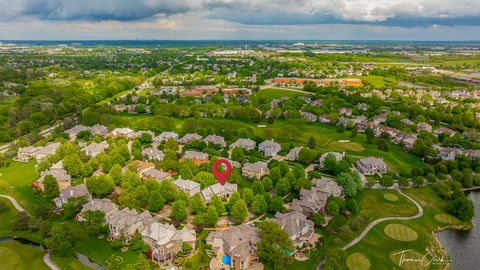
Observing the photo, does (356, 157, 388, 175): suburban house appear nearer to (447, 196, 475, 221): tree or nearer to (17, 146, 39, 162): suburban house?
(447, 196, 475, 221): tree

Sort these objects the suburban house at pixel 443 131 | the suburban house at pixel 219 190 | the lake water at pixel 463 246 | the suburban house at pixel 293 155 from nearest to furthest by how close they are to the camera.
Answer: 1. the lake water at pixel 463 246
2. the suburban house at pixel 219 190
3. the suburban house at pixel 293 155
4. the suburban house at pixel 443 131

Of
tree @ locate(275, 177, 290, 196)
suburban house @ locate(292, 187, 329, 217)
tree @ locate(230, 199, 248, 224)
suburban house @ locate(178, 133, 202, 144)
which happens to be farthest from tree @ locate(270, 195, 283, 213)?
suburban house @ locate(178, 133, 202, 144)

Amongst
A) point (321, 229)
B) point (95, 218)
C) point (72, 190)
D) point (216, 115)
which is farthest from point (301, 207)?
point (216, 115)

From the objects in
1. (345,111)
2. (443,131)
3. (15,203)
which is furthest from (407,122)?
(15,203)

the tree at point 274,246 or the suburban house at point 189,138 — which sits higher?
the suburban house at point 189,138

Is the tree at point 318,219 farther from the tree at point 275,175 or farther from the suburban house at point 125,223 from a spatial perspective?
the suburban house at point 125,223

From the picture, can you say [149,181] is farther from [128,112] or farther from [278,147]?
[128,112]

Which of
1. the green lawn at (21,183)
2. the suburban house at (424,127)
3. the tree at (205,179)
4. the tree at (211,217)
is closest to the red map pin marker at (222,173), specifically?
the tree at (205,179)
